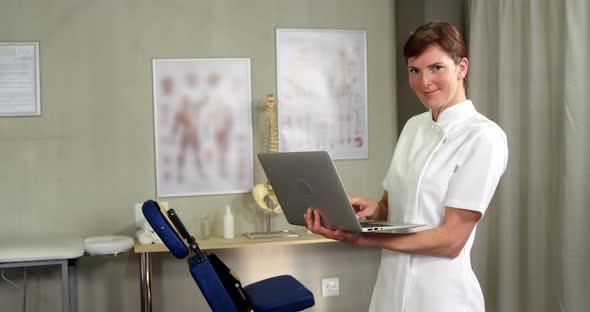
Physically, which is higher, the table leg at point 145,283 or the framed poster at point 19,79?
the framed poster at point 19,79

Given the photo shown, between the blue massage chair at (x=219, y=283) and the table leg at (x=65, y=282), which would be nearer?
the blue massage chair at (x=219, y=283)

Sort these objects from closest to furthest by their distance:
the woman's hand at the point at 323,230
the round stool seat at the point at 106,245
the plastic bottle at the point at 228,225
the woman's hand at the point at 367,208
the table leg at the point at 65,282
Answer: the woman's hand at the point at 323,230
the woman's hand at the point at 367,208
the table leg at the point at 65,282
the round stool seat at the point at 106,245
the plastic bottle at the point at 228,225

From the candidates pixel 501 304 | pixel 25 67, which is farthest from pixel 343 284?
pixel 25 67

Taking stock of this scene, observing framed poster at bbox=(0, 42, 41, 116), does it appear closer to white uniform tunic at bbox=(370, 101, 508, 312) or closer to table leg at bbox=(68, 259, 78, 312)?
table leg at bbox=(68, 259, 78, 312)

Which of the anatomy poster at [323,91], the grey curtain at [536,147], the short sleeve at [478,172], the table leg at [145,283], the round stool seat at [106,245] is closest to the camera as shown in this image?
the short sleeve at [478,172]

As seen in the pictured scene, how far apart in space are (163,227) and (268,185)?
1.08 meters

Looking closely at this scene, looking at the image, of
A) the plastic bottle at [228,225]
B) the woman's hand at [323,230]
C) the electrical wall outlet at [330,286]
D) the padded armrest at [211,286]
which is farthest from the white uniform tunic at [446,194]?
the electrical wall outlet at [330,286]

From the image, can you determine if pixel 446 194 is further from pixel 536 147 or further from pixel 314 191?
pixel 536 147

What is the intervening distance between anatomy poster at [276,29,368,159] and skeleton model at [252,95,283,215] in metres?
0.12

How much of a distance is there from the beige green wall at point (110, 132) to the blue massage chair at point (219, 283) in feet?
2.46

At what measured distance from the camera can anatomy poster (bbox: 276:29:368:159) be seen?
368cm

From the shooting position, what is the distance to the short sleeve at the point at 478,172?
59.2 inches

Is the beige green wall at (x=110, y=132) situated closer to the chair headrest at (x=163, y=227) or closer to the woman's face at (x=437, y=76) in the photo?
the chair headrest at (x=163, y=227)

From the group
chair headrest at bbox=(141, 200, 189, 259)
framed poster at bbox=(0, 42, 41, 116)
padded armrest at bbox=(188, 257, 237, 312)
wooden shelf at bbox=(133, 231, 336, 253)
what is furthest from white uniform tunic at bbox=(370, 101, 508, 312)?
framed poster at bbox=(0, 42, 41, 116)
